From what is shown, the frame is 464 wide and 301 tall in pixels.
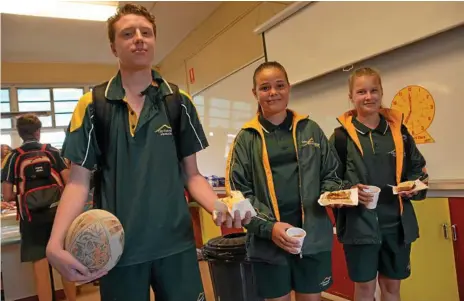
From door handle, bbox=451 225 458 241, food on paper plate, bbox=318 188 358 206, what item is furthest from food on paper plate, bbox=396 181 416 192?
door handle, bbox=451 225 458 241

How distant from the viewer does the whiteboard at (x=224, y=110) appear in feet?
16.5

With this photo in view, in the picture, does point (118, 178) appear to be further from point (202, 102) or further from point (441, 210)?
point (202, 102)

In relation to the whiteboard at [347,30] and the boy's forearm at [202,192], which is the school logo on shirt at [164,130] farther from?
the whiteboard at [347,30]

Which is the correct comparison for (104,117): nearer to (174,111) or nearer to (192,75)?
(174,111)

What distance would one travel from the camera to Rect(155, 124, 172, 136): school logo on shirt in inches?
53.7

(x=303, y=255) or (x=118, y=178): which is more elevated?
(x=118, y=178)

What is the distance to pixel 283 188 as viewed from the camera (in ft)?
5.98

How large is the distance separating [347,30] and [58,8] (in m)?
3.62

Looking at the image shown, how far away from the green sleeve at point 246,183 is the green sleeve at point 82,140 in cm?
72

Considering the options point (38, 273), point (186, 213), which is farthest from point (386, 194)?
point (38, 273)

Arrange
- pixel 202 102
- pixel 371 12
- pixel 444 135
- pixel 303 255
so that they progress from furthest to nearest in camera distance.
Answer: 1. pixel 202 102
2. pixel 371 12
3. pixel 444 135
4. pixel 303 255

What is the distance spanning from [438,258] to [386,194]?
0.94 m

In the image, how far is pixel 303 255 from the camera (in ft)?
5.85

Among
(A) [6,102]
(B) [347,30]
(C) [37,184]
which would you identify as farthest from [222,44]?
(A) [6,102]
